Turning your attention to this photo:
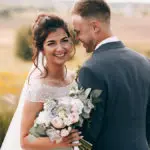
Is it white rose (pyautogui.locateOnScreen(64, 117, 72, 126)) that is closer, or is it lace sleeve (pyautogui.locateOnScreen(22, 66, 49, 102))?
white rose (pyautogui.locateOnScreen(64, 117, 72, 126))

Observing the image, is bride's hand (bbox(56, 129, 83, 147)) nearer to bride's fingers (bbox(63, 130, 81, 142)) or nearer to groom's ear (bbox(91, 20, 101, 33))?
bride's fingers (bbox(63, 130, 81, 142))

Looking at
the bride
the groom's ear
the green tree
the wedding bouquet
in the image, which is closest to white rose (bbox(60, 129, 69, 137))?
the wedding bouquet

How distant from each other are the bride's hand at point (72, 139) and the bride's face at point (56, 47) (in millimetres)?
624

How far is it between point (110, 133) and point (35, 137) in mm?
445

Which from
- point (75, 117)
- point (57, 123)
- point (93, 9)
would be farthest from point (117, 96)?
point (93, 9)

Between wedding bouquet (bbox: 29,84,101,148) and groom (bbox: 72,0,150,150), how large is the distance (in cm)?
5

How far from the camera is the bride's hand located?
7.45 feet

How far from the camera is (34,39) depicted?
2.75m

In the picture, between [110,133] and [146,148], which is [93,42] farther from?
[146,148]

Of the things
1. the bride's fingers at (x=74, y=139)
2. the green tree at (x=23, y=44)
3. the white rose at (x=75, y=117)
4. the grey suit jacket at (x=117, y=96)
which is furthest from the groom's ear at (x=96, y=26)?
the green tree at (x=23, y=44)

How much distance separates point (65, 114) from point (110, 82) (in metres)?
0.30

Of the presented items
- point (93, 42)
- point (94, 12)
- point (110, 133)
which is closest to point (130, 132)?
point (110, 133)

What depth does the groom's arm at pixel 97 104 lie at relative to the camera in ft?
7.04

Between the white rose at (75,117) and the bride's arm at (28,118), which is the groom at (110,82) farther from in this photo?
the bride's arm at (28,118)
